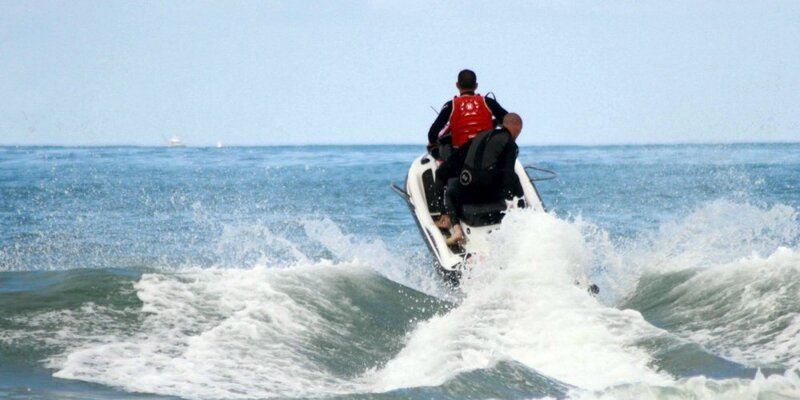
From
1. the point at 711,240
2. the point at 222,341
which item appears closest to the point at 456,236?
the point at 222,341

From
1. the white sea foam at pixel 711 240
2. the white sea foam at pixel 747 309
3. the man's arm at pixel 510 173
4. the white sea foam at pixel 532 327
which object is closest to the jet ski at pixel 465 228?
the man's arm at pixel 510 173

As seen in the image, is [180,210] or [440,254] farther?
[180,210]

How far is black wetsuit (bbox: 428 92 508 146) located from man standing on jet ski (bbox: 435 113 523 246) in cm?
42

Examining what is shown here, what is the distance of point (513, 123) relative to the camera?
33.2ft

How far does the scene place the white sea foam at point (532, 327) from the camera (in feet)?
22.8

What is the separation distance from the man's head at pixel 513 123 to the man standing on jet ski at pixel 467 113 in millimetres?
383

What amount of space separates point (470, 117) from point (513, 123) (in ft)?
1.87

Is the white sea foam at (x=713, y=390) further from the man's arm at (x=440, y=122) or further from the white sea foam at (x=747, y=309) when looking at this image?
the man's arm at (x=440, y=122)

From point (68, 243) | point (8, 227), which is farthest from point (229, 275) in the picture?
point (8, 227)

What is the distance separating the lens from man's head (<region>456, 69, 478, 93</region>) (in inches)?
421

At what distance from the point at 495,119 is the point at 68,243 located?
7.29m

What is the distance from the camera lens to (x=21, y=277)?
9.93 meters

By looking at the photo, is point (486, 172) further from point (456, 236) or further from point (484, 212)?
point (456, 236)

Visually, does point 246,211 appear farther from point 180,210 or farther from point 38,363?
point 38,363
